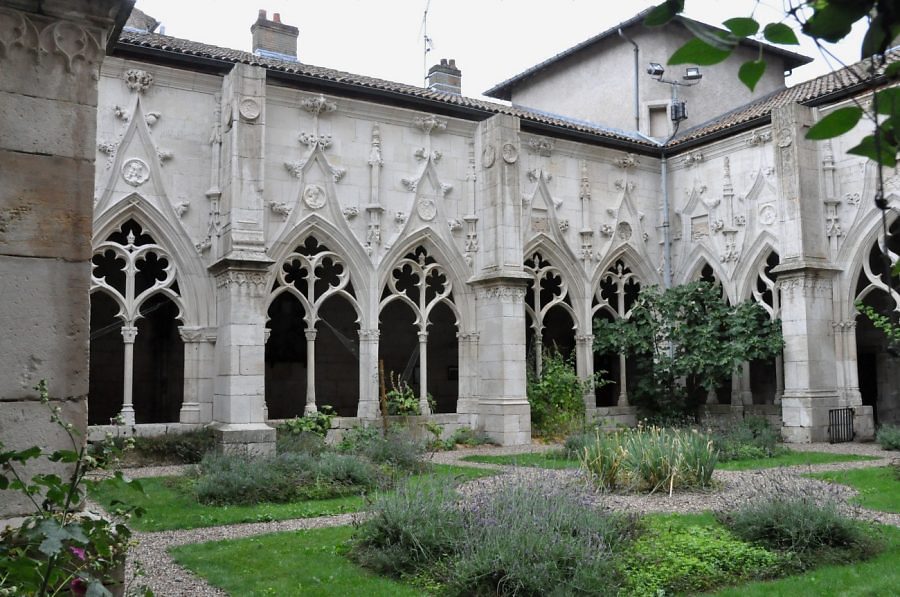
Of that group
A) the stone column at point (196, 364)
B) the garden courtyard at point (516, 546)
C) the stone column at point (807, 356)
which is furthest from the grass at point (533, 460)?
the stone column at point (807, 356)

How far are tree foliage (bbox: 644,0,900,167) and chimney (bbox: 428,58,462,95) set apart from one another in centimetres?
1847

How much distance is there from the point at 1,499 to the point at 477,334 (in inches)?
461

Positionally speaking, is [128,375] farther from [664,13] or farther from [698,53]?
[698,53]

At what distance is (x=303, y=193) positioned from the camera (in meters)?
13.2

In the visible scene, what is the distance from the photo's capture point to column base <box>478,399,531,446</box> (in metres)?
13.8

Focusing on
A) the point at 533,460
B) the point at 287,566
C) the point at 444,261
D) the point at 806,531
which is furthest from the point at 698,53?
the point at 444,261

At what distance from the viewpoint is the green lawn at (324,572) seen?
5148 millimetres

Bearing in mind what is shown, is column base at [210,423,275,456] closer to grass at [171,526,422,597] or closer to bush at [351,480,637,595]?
grass at [171,526,422,597]

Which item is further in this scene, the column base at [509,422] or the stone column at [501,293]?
the stone column at [501,293]

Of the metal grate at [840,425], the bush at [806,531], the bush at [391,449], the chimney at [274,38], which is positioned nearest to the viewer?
the bush at [806,531]

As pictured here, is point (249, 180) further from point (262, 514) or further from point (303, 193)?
point (262, 514)

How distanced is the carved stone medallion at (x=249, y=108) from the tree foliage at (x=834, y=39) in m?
11.4

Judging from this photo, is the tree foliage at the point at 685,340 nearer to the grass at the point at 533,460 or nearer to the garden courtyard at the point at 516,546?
the grass at the point at 533,460

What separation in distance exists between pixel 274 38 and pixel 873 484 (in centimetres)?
1360
